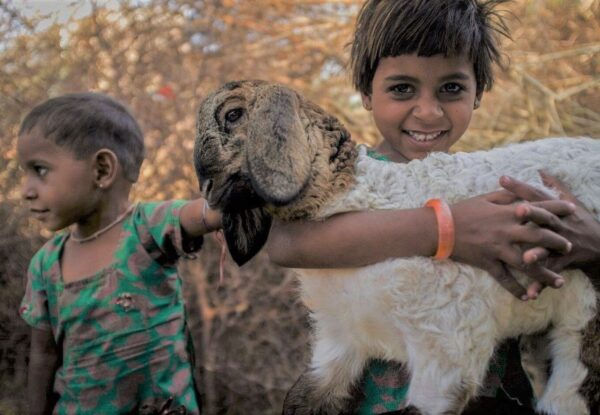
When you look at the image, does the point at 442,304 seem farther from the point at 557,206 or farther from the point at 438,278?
the point at 557,206

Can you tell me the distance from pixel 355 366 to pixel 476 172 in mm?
601

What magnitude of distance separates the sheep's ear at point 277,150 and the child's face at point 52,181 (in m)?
1.08

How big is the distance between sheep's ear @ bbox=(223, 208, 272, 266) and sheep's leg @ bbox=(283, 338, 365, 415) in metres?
0.34

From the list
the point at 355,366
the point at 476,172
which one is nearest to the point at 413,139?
the point at 476,172

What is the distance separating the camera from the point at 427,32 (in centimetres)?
179

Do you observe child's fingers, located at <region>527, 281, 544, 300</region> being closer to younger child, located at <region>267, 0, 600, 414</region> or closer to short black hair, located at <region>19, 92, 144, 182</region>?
younger child, located at <region>267, 0, 600, 414</region>

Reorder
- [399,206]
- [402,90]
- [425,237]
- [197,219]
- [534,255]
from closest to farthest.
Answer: [534,255] < [425,237] < [399,206] < [402,90] < [197,219]

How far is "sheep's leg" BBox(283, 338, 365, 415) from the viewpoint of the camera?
6.06 ft

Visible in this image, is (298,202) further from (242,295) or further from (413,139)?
(242,295)

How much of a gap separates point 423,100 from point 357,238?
18.3 inches

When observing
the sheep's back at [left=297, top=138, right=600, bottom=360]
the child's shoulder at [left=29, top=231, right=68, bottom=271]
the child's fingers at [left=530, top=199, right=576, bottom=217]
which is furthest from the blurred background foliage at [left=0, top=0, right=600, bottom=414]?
the child's fingers at [left=530, top=199, right=576, bottom=217]

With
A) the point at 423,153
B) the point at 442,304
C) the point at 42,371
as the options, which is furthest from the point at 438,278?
the point at 42,371

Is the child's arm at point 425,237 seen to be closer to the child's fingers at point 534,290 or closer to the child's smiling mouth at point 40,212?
the child's fingers at point 534,290

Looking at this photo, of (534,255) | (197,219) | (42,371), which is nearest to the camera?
(534,255)
